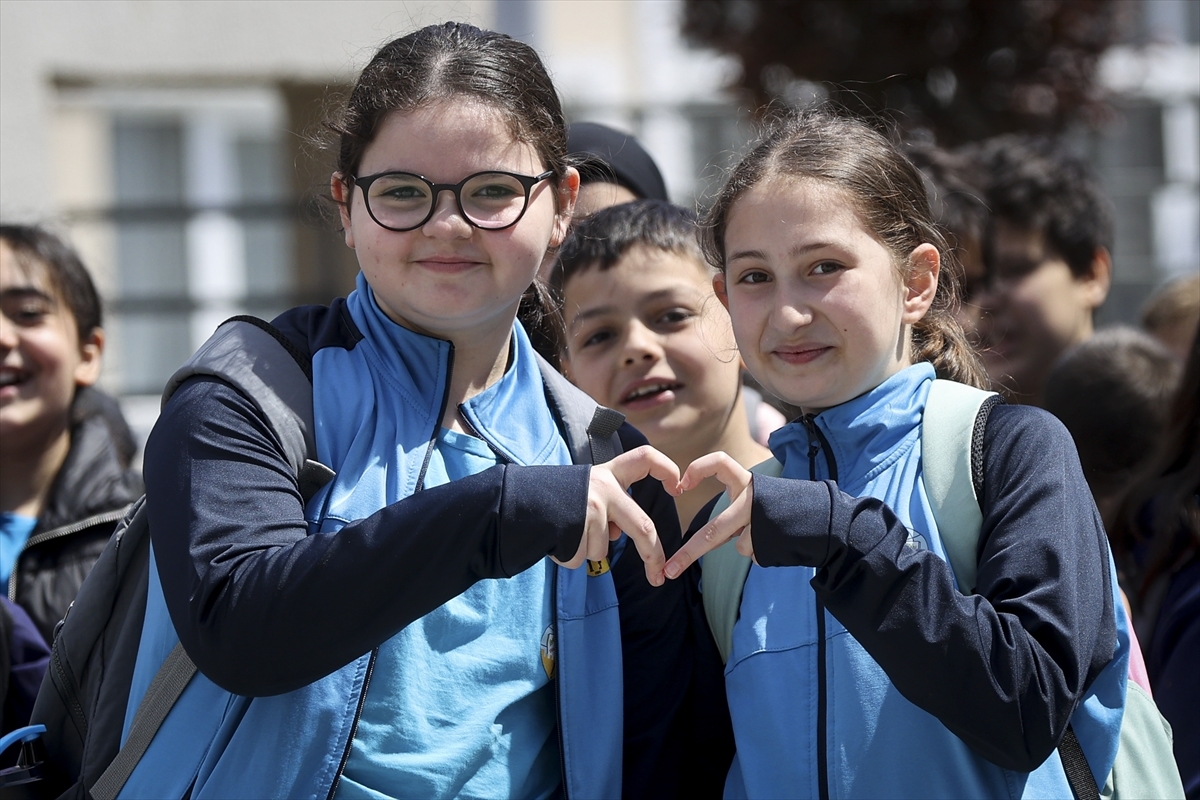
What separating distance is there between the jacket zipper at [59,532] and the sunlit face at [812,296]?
143 cm

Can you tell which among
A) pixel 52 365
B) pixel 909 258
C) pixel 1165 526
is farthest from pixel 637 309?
pixel 52 365

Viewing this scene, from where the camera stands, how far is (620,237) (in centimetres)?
260

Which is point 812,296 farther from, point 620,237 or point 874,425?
point 620,237

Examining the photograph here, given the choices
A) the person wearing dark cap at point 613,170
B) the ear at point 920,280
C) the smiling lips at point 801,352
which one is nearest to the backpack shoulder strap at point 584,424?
the smiling lips at point 801,352

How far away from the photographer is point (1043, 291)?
390 cm

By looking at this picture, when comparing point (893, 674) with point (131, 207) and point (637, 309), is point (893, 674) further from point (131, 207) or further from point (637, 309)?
point (131, 207)

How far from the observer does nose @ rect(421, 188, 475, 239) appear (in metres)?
1.69

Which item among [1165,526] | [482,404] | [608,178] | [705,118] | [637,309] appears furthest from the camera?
[705,118]

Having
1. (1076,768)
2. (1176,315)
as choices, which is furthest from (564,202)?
(1176,315)

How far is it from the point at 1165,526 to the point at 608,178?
1.31 m

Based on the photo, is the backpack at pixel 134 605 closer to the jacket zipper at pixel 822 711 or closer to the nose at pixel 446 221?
the nose at pixel 446 221

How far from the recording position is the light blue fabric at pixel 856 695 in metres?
1.61

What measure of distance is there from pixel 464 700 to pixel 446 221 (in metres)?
0.63

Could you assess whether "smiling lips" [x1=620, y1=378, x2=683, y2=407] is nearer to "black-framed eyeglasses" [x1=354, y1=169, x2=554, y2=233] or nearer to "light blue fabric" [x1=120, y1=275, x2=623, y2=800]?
"light blue fabric" [x1=120, y1=275, x2=623, y2=800]
